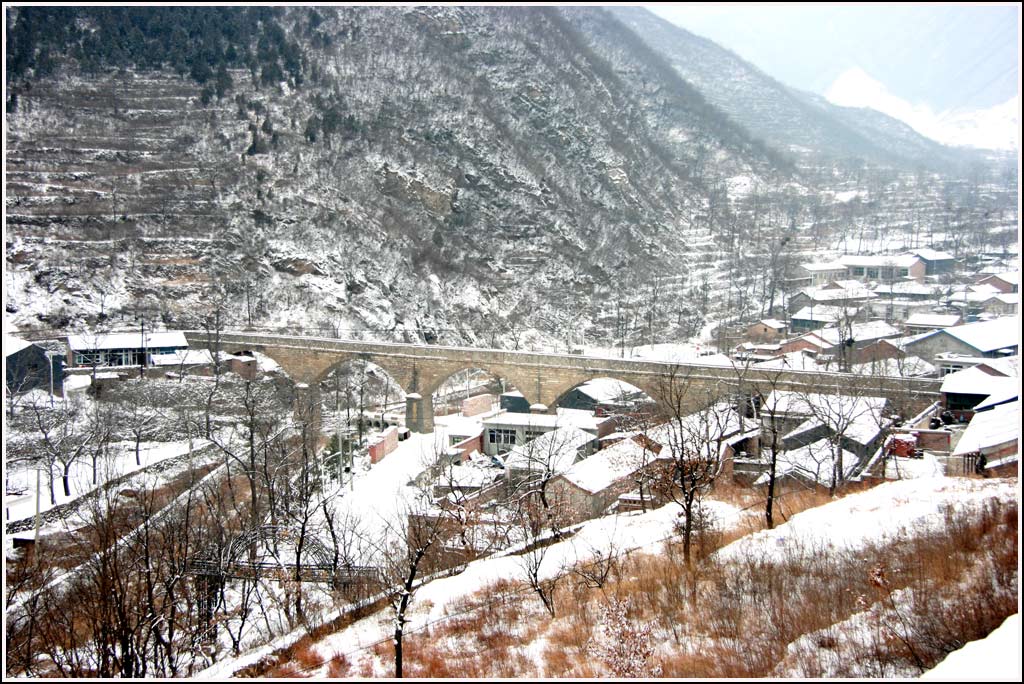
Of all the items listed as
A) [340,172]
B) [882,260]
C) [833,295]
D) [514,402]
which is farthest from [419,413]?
[882,260]

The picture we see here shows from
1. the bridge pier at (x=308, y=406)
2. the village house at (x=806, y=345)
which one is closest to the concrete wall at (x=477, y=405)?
the bridge pier at (x=308, y=406)

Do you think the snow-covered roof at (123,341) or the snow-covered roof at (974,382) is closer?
the snow-covered roof at (974,382)

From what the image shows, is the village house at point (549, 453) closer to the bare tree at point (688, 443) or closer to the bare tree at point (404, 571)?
the bare tree at point (688, 443)

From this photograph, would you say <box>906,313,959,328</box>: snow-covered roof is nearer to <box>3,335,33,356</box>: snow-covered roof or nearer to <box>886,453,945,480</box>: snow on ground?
<box>886,453,945,480</box>: snow on ground

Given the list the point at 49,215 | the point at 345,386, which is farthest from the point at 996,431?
the point at 49,215

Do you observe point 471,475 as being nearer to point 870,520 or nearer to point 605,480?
point 605,480

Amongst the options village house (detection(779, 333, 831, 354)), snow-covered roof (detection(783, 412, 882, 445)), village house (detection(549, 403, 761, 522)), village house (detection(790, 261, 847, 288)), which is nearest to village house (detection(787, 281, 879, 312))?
village house (detection(790, 261, 847, 288))
